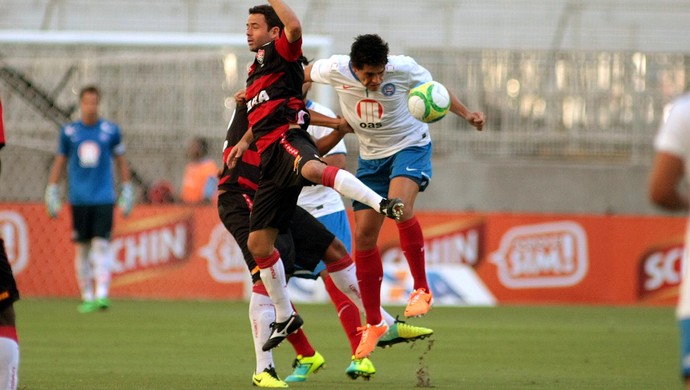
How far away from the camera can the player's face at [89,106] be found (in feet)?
48.5

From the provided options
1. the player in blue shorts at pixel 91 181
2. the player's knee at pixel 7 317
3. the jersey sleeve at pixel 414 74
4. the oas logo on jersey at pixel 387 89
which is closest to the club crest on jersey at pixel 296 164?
the oas logo on jersey at pixel 387 89

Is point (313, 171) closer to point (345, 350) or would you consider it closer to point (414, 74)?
point (414, 74)

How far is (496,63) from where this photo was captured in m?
19.8

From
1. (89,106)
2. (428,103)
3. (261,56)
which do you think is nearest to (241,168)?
→ (261,56)

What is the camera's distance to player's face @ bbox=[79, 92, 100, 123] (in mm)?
14797

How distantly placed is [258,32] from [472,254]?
9.70 metres

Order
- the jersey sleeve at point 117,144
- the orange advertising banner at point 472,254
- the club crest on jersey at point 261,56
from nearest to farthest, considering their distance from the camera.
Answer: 1. the club crest on jersey at point 261,56
2. the jersey sleeve at point 117,144
3. the orange advertising banner at point 472,254

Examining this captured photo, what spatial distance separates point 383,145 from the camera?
27.7 feet

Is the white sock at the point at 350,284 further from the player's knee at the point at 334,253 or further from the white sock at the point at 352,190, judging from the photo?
the white sock at the point at 352,190

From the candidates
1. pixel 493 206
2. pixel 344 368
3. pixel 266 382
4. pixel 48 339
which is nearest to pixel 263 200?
pixel 266 382

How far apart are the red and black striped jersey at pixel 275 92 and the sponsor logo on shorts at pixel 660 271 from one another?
1051 centimetres

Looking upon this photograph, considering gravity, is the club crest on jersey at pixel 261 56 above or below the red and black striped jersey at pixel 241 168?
above

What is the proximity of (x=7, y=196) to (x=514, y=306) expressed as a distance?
850cm

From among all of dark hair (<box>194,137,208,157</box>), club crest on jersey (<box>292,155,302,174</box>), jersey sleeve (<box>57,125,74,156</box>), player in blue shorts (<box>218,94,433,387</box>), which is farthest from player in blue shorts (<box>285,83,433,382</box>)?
dark hair (<box>194,137,208,157</box>)
